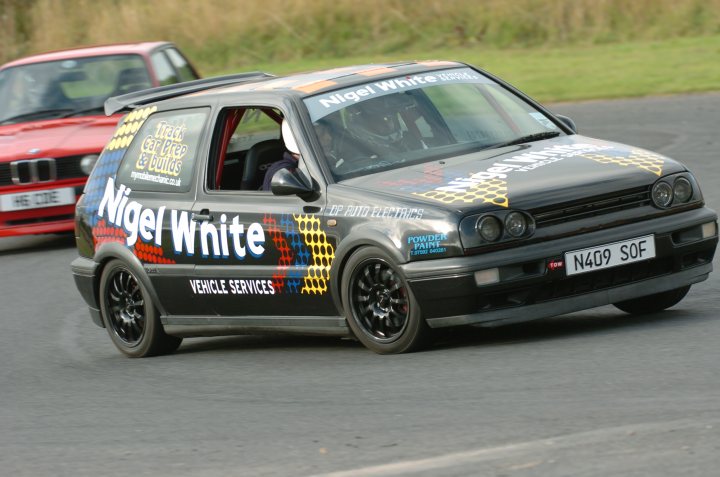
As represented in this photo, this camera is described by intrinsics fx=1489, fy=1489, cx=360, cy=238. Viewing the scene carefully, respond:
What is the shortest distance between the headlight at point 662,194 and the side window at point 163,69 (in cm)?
857

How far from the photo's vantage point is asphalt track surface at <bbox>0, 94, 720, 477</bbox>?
5.44 meters

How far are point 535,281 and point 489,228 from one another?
34 centimetres

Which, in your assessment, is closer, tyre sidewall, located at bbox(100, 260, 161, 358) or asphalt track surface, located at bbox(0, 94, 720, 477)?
asphalt track surface, located at bbox(0, 94, 720, 477)

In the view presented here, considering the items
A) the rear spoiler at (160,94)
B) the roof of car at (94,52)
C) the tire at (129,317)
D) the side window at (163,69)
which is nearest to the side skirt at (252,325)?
the tire at (129,317)

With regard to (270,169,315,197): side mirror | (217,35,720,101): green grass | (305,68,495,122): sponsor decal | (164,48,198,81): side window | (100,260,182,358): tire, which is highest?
(305,68,495,122): sponsor decal

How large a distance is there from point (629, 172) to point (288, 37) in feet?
87.6

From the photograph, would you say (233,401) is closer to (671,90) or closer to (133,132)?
(133,132)

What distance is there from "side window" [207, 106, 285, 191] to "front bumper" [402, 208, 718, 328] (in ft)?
5.75

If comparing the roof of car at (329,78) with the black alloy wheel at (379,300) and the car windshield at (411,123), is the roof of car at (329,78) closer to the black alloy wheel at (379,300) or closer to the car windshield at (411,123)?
the car windshield at (411,123)

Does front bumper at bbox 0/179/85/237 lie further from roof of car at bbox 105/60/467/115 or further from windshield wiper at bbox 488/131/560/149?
windshield wiper at bbox 488/131/560/149

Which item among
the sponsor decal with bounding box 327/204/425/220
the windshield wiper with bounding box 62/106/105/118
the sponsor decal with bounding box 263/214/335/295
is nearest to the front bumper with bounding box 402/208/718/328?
the sponsor decal with bounding box 327/204/425/220

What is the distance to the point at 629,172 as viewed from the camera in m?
7.65

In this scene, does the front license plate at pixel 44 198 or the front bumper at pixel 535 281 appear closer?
the front bumper at pixel 535 281

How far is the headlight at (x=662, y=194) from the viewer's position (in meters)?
7.64
